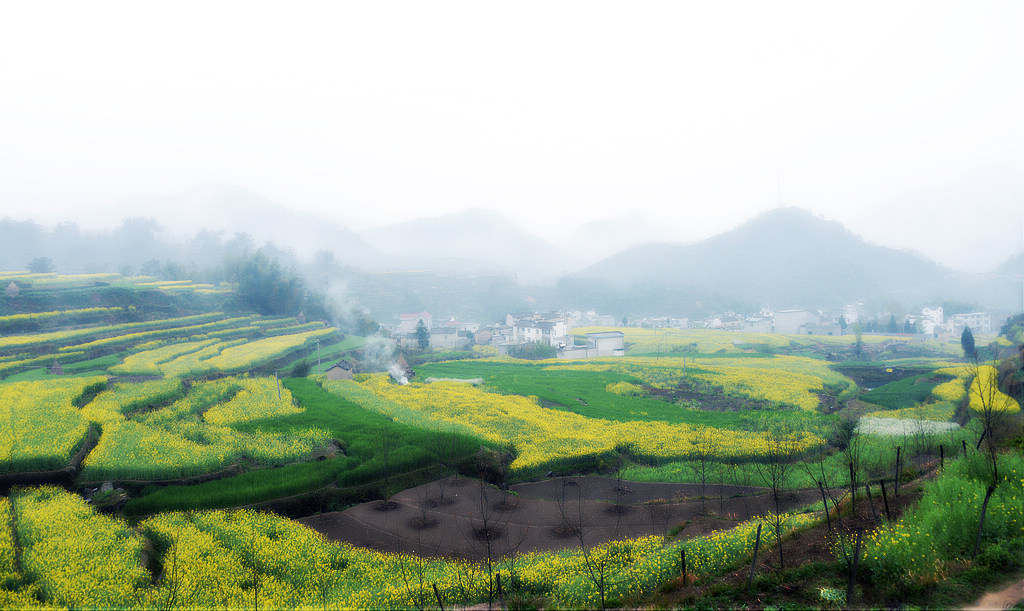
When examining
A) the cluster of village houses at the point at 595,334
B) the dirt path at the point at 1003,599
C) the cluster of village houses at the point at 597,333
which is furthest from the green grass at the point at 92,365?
the dirt path at the point at 1003,599

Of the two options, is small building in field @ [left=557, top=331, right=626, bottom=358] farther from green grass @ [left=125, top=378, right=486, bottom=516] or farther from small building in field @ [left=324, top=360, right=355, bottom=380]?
green grass @ [left=125, top=378, right=486, bottom=516]

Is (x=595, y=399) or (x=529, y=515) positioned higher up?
(x=529, y=515)

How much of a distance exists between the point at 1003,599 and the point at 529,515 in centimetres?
1121

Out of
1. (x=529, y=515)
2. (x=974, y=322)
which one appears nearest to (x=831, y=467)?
(x=529, y=515)

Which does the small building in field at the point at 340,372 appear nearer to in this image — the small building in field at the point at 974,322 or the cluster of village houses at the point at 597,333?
the cluster of village houses at the point at 597,333

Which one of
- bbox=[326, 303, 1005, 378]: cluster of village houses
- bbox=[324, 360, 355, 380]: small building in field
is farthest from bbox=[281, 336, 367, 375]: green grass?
bbox=[326, 303, 1005, 378]: cluster of village houses

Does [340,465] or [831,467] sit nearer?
[340,465]

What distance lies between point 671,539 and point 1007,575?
6854 millimetres

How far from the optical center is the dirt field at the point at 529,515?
1392 centimetres

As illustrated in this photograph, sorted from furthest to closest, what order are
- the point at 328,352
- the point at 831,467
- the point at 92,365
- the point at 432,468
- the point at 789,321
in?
the point at 789,321, the point at 328,352, the point at 92,365, the point at 831,467, the point at 432,468

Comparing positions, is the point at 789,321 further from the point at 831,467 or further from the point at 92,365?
the point at 92,365

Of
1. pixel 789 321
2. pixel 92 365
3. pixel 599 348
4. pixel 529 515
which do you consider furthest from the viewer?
pixel 789 321

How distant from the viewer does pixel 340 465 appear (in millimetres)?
17672

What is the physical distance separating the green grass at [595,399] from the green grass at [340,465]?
12136 mm
